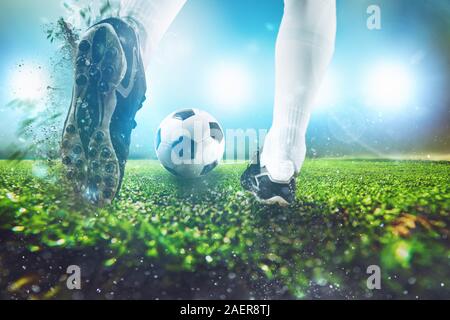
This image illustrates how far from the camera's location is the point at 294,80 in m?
1.59

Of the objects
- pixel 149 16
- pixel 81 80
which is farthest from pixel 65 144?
pixel 149 16

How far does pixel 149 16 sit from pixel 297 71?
715 mm

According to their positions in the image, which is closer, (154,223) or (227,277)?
(227,277)

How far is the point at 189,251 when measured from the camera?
150 cm

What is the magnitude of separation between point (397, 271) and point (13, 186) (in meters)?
2.12

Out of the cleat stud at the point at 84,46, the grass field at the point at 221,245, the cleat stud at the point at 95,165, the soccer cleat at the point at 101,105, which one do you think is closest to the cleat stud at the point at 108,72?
the soccer cleat at the point at 101,105

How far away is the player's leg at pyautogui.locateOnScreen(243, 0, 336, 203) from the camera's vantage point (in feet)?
5.11

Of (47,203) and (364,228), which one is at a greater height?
(47,203)

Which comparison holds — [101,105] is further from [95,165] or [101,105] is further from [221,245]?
[221,245]
